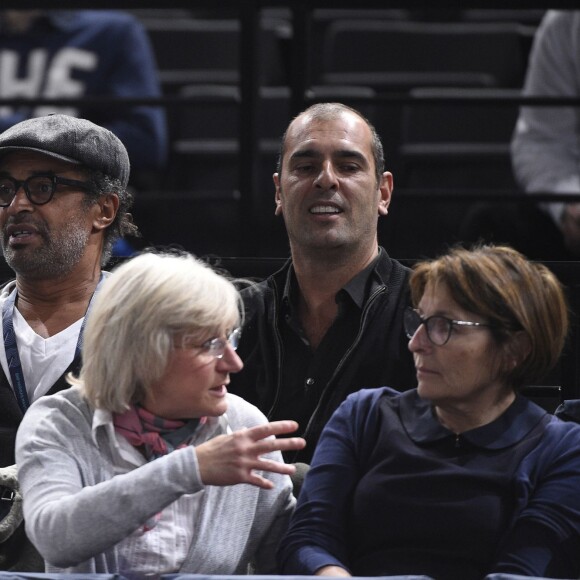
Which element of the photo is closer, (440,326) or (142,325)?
(142,325)

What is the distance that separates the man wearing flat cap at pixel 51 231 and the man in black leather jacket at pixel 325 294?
0.40 meters

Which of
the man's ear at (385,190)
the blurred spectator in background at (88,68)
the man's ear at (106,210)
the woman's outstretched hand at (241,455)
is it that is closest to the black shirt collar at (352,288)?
the man's ear at (385,190)

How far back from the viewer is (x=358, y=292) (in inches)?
117

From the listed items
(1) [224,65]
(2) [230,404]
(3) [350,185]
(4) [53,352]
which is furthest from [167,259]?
(1) [224,65]

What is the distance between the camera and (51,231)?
9.48 feet

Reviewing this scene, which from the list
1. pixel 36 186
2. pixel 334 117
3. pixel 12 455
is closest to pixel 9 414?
pixel 12 455

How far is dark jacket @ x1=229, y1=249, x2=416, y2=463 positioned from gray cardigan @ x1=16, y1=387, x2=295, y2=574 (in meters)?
0.49

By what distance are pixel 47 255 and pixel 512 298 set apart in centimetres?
116

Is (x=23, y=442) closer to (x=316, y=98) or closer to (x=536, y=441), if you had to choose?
(x=536, y=441)

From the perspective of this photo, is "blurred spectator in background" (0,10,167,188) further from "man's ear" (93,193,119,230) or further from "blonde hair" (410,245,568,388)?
"blonde hair" (410,245,568,388)

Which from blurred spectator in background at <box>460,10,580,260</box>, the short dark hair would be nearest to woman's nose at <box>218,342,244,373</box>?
the short dark hair

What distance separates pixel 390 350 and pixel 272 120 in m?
2.38

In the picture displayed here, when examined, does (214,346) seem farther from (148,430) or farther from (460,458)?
(460,458)

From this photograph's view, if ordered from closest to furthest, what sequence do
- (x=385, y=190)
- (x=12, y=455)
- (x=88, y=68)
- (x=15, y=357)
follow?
(x=12, y=455), (x=15, y=357), (x=385, y=190), (x=88, y=68)
